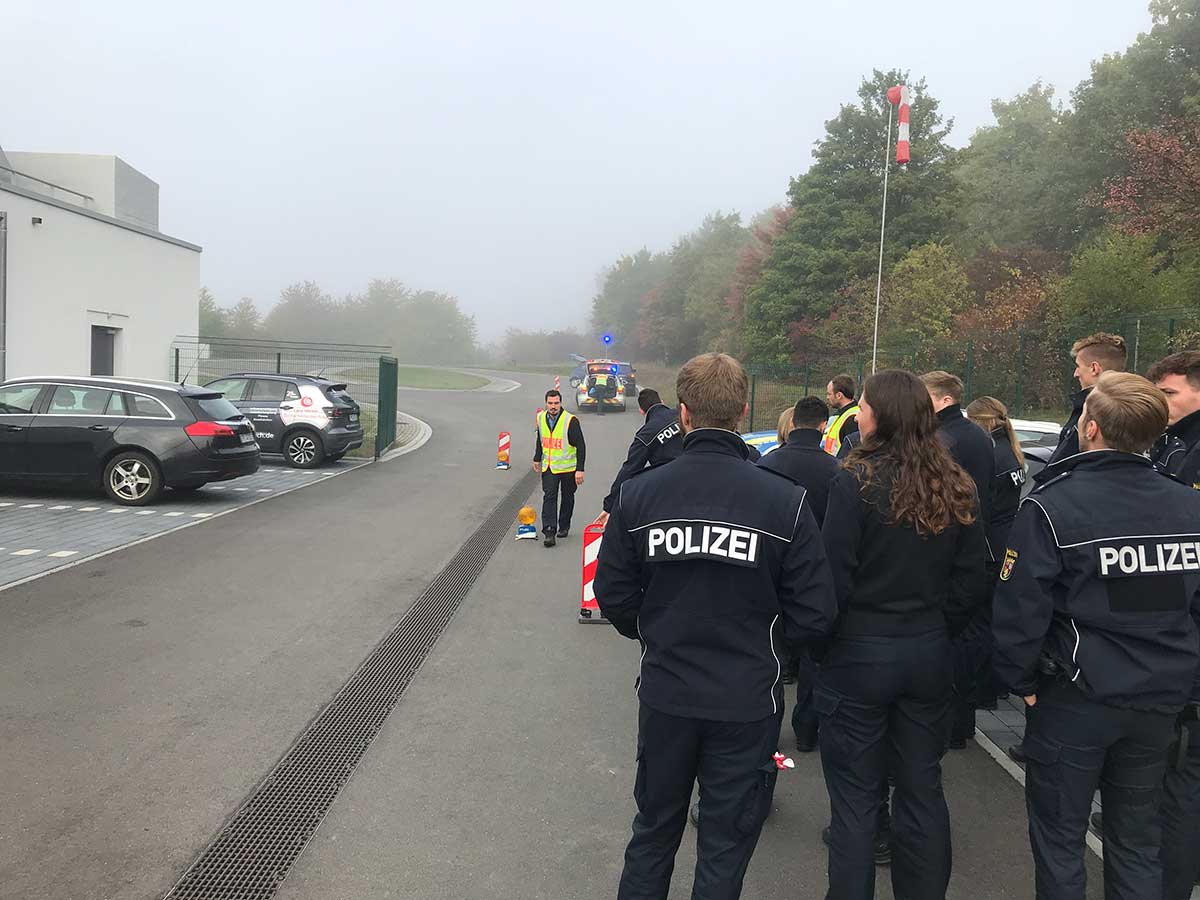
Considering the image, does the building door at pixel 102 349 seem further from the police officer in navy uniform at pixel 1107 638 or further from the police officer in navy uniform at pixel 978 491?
the police officer in navy uniform at pixel 1107 638

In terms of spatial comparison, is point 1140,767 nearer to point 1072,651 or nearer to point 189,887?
point 1072,651

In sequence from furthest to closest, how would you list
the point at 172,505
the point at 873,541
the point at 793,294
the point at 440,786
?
the point at 793,294
the point at 172,505
the point at 440,786
the point at 873,541

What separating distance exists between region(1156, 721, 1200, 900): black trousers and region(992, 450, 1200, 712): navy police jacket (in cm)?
Answer: 45

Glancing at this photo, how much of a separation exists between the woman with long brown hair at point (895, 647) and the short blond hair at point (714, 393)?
51cm

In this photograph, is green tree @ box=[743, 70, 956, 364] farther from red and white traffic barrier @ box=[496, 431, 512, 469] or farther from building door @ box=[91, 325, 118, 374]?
building door @ box=[91, 325, 118, 374]

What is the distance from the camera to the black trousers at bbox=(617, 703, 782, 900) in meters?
2.78

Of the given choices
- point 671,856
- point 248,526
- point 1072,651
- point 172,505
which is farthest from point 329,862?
point 172,505

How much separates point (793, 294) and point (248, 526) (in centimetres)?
3034

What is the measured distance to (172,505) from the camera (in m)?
11.9

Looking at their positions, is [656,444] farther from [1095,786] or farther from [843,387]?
[1095,786]

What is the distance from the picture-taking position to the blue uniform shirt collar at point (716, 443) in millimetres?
2848

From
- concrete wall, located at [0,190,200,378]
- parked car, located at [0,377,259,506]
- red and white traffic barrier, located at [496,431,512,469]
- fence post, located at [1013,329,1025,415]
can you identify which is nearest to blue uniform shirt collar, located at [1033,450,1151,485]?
parked car, located at [0,377,259,506]

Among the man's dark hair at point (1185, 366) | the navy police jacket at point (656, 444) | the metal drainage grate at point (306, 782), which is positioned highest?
the man's dark hair at point (1185, 366)

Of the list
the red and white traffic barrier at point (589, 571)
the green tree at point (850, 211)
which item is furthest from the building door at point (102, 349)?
the green tree at point (850, 211)
